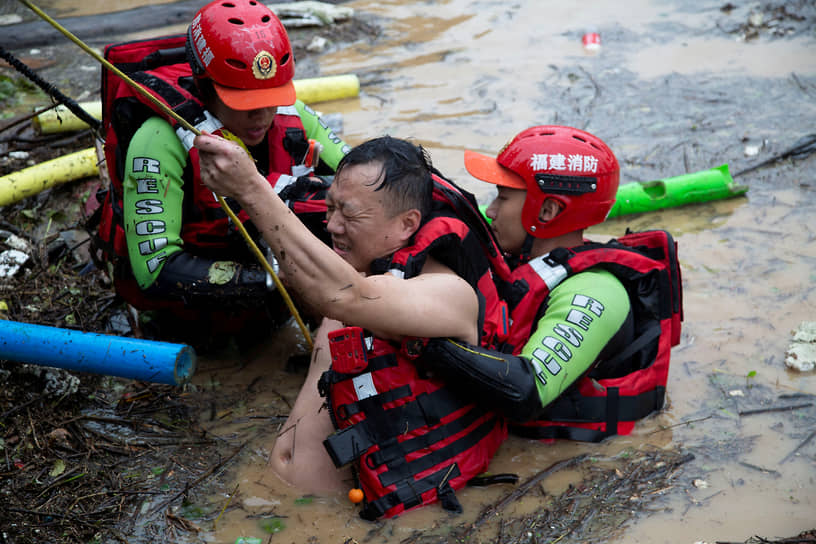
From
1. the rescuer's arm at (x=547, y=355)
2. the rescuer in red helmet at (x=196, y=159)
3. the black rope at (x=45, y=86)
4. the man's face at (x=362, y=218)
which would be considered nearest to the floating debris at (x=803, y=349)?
the rescuer's arm at (x=547, y=355)

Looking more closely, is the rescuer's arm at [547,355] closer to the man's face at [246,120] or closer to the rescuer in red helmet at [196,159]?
the rescuer in red helmet at [196,159]

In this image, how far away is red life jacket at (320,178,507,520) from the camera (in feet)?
10.2

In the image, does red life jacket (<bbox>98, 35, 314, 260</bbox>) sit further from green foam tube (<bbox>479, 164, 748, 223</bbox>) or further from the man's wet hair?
green foam tube (<bbox>479, 164, 748, 223</bbox>)

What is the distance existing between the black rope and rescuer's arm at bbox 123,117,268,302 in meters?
0.52

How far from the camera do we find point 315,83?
7.77 m

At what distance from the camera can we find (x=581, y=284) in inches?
139

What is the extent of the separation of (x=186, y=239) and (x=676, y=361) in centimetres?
285

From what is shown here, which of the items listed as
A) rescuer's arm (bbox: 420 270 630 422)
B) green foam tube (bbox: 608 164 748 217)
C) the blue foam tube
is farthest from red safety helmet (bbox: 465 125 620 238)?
green foam tube (bbox: 608 164 748 217)

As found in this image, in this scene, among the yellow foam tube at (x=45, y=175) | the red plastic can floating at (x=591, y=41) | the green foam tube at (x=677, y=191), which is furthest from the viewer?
the red plastic can floating at (x=591, y=41)

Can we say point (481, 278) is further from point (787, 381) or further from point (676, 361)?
point (787, 381)

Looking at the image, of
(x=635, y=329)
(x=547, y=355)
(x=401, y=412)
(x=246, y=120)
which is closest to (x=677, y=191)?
(x=635, y=329)

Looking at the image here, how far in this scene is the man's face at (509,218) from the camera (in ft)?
12.6

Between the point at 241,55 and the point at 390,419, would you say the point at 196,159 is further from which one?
the point at 390,419

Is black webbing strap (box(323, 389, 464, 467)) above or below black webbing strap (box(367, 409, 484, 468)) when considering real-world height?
above
